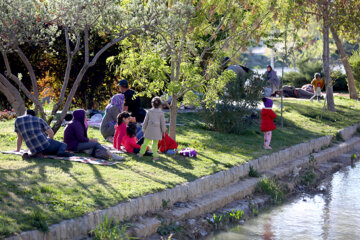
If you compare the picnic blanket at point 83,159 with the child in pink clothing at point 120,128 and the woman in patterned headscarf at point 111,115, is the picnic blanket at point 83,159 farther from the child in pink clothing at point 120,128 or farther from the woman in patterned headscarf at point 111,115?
the woman in patterned headscarf at point 111,115

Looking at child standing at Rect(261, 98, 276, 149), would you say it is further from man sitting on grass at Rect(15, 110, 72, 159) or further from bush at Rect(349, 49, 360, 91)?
bush at Rect(349, 49, 360, 91)

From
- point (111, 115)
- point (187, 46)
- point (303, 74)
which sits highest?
point (187, 46)

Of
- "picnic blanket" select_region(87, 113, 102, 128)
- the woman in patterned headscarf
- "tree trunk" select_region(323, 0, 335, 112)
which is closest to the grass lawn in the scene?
"picnic blanket" select_region(87, 113, 102, 128)

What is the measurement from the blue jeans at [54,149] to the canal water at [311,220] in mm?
3452

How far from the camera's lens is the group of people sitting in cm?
930

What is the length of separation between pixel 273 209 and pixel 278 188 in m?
0.89

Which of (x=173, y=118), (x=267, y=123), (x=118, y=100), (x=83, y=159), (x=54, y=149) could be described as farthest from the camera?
(x=267, y=123)

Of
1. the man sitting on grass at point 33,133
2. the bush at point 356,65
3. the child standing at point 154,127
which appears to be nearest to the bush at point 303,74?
the bush at point 356,65

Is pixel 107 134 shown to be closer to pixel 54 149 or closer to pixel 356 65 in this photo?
pixel 54 149

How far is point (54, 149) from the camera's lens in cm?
961

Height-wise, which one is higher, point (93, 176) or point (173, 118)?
point (173, 118)

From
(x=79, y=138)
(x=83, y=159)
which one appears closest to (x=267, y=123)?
(x=79, y=138)

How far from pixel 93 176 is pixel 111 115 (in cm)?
359

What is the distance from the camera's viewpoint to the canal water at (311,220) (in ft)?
26.5
